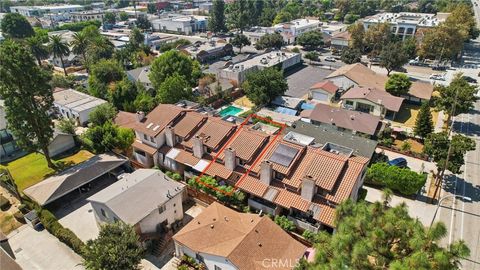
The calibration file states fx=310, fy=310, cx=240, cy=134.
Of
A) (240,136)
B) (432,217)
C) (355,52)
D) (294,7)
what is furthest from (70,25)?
(432,217)

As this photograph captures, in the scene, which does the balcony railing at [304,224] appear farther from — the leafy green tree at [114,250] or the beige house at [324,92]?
the beige house at [324,92]

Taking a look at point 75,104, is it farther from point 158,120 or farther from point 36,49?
point 36,49

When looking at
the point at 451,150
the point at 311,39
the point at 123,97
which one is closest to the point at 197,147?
the point at 123,97

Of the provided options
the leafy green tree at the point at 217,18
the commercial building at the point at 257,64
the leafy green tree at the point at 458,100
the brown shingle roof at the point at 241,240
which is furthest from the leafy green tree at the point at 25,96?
the leafy green tree at the point at 217,18

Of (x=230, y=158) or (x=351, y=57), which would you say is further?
(x=351, y=57)

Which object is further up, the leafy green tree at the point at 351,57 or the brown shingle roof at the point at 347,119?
the leafy green tree at the point at 351,57

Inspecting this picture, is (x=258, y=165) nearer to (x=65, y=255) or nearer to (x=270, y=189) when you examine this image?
(x=270, y=189)
